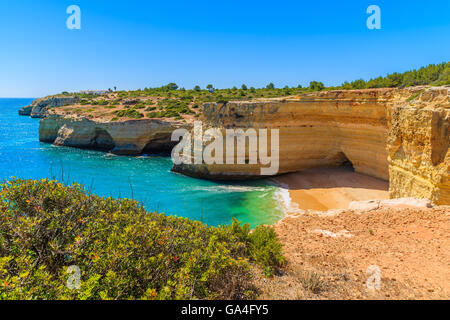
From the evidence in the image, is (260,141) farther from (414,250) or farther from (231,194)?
(414,250)

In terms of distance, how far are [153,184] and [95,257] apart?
15313 millimetres

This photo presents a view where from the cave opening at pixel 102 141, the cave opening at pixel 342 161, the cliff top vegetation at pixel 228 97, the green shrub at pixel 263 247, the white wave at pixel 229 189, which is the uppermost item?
the cliff top vegetation at pixel 228 97

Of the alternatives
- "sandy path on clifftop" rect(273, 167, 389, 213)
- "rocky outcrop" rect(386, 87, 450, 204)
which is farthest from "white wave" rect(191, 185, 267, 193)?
"rocky outcrop" rect(386, 87, 450, 204)

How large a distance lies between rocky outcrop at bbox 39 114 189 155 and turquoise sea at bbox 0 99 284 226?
1779 millimetres

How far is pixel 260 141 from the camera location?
17.5 metres

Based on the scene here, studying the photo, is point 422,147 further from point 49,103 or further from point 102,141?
point 49,103

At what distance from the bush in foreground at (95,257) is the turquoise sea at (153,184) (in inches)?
148

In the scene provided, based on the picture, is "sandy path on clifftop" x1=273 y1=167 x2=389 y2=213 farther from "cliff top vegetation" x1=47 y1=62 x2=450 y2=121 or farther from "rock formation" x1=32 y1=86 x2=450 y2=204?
"cliff top vegetation" x1=47 y1=62 x2=450 y2=121

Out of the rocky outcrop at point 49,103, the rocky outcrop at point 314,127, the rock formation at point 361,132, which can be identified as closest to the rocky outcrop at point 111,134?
the rock formation at point 361,132

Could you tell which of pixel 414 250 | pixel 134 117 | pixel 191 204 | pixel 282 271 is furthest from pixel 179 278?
pixel 134 117

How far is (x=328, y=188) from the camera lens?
15.6 meters

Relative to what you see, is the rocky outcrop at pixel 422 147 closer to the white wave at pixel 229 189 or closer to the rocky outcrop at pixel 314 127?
the rocky outcrop at pixel 314 127

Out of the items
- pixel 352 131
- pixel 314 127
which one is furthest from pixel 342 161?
pixel 314 127

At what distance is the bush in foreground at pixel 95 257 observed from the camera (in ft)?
9.73
